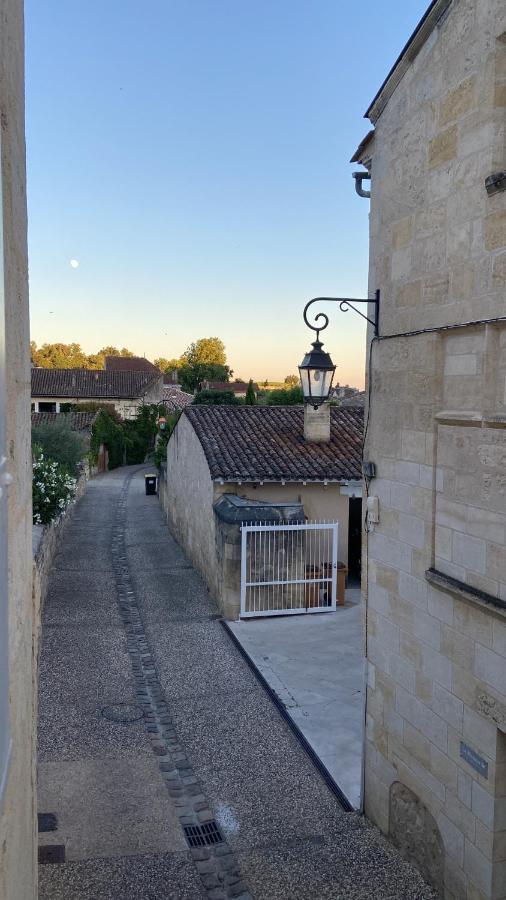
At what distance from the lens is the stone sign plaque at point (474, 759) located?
424 cm

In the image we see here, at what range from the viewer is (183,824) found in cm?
571

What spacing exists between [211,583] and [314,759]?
20.3 feet

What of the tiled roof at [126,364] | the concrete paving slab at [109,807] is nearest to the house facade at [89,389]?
the tiled roof at [126,364]

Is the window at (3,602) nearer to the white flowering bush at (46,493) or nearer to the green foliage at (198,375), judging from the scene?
the white flowering bush at (46,493)

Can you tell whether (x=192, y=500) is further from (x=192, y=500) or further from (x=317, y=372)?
(x=317, y=372)

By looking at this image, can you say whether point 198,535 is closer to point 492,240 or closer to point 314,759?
point 314,759

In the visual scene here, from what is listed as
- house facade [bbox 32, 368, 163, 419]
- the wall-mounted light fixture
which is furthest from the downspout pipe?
house facade [bbox 32, 368, 163, 419]

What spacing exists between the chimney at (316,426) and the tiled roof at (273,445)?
16 centimetres

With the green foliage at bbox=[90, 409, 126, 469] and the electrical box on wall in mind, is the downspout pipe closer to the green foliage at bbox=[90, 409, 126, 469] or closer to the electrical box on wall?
the electrical box on wall

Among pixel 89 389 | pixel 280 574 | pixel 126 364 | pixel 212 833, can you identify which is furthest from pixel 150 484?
pixel 126 364

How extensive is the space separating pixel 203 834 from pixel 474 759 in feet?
8.21

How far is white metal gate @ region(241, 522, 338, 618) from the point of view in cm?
1120

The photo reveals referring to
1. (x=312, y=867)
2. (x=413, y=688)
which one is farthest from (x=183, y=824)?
(x=413, y=688)

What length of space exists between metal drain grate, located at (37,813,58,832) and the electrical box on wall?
12.0 feet
